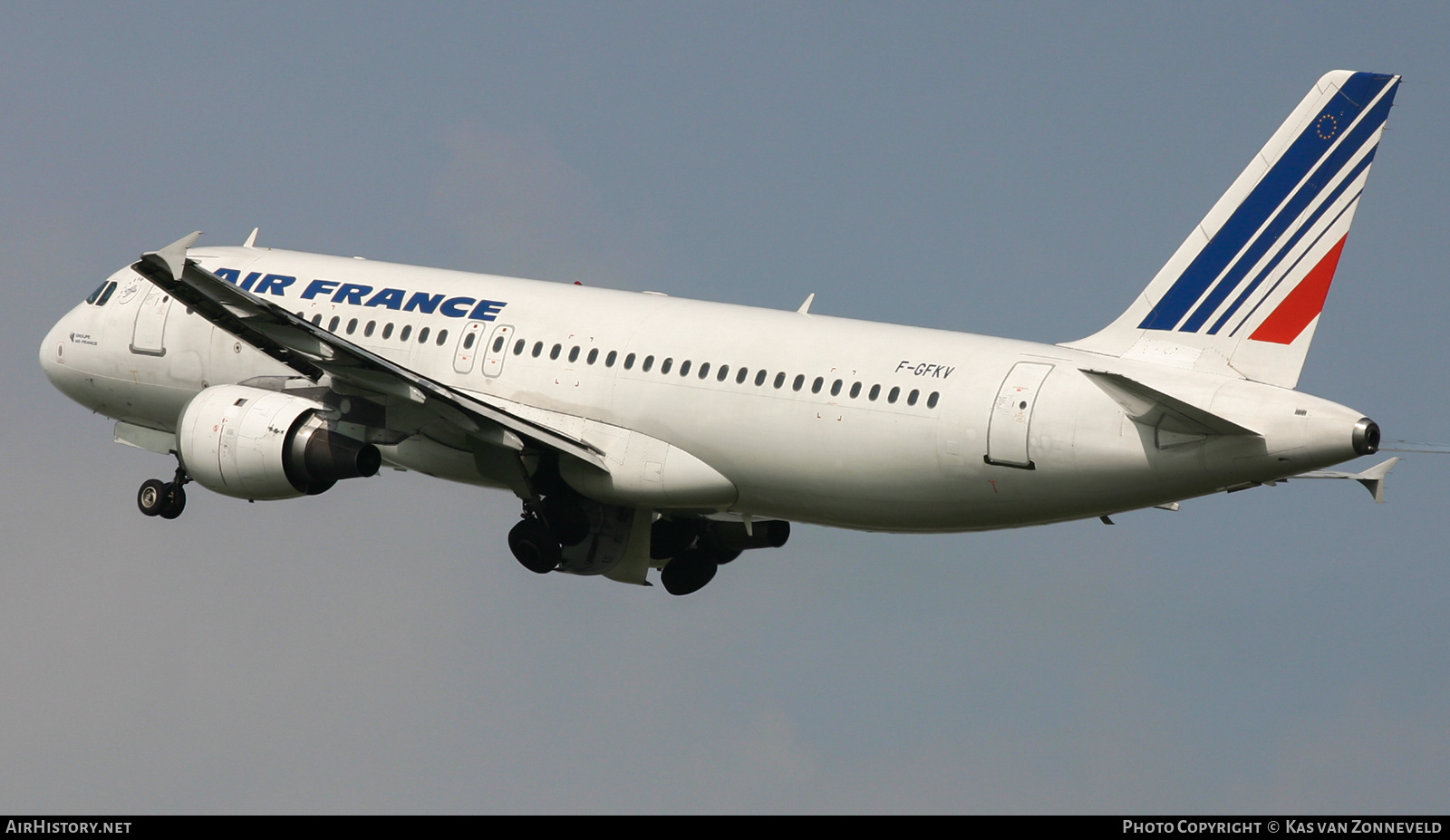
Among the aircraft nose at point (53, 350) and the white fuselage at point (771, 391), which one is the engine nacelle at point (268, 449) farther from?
the aircraft nose at point (53, 350)

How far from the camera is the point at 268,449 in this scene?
122 feet

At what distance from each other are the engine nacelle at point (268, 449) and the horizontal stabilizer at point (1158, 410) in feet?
40.7

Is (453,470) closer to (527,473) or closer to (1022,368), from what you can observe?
(527,473)

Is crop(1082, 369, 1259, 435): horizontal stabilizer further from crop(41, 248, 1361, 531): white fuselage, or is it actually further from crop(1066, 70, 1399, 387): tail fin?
crop(1066, 70, 1399, 387): tail fin

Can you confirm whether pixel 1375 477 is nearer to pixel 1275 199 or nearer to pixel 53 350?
pixel 1275 199

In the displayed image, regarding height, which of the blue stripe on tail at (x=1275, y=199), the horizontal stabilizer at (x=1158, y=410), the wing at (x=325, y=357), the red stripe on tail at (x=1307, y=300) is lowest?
the horizontal stabilizer at (x=1158, y=410)

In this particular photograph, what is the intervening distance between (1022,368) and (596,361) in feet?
25.5

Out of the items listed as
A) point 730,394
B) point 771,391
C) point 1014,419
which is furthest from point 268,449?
point 1014,419

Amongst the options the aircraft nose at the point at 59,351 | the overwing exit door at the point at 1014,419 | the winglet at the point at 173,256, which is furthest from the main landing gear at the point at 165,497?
the overwing exit door at the point at 1014,419

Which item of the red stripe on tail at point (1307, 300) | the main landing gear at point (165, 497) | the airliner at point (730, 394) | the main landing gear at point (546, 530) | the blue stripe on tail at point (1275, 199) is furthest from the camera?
the main landing gear at point (165, 497)

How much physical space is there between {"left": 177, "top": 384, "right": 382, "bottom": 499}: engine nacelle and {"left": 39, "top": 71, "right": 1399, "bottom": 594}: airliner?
0.05 meters

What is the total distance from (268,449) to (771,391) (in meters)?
8.39

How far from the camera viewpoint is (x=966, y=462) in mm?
33938

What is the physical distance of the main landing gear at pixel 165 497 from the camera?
1678 inches
